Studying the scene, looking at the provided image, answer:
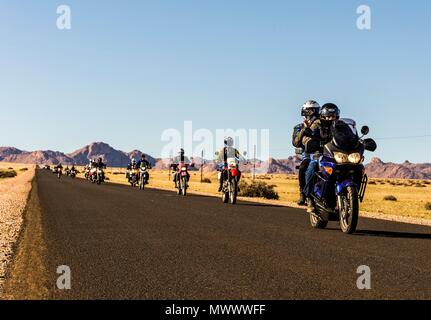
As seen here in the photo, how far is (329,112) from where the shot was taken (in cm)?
1120

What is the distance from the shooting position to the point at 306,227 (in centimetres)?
1208

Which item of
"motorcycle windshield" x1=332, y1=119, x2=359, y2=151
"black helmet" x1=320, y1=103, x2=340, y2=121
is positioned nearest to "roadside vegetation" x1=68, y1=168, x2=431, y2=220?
"black helmet" x1=320, y1=103, x2=340, y2=121

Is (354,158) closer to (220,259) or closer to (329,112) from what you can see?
(329,112)

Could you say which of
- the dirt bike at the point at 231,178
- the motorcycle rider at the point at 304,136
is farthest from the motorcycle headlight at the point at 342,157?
the dirt bike at the point at 231,178

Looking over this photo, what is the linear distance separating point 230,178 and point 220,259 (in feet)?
42.9

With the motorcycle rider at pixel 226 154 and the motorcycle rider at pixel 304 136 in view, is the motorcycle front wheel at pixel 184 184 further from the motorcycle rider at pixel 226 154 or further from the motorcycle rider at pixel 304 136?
the motorcycle rider at pixel 304 136

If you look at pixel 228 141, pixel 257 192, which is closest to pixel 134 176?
pixel 257 192

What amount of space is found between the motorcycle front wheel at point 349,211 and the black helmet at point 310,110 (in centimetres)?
219

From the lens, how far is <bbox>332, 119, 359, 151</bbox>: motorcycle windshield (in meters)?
10.3
